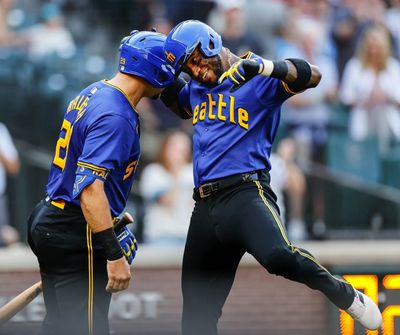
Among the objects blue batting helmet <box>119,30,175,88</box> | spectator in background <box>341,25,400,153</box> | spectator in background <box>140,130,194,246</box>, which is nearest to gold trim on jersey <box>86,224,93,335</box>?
blue batting helmet <box>119,30,175,88</box>

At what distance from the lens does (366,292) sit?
5730mm

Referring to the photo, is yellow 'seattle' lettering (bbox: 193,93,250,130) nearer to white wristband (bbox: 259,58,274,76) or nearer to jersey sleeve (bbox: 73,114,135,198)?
white wristband (bbox: 259,58,274,76)

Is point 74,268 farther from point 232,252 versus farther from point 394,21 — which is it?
point 394,21

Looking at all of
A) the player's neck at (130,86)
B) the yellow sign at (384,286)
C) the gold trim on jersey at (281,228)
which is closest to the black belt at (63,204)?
the player's neck at (130,86)

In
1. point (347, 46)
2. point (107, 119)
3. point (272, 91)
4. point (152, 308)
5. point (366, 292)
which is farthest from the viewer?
point (347, 46)

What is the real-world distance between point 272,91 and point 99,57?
426cm

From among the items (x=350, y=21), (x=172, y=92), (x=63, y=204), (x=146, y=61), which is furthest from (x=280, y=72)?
(x=350, y=21)

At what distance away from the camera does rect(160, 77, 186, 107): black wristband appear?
5211 millimetres

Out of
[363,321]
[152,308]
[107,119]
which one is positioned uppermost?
[107,119]

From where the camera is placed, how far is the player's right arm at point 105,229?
434cm

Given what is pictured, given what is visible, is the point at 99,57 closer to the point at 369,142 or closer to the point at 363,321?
the point at 369,142

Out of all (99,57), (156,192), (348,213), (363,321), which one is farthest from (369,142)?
(363,321)

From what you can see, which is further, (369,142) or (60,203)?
Answer: (369,142)

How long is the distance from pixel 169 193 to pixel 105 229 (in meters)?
3.93
